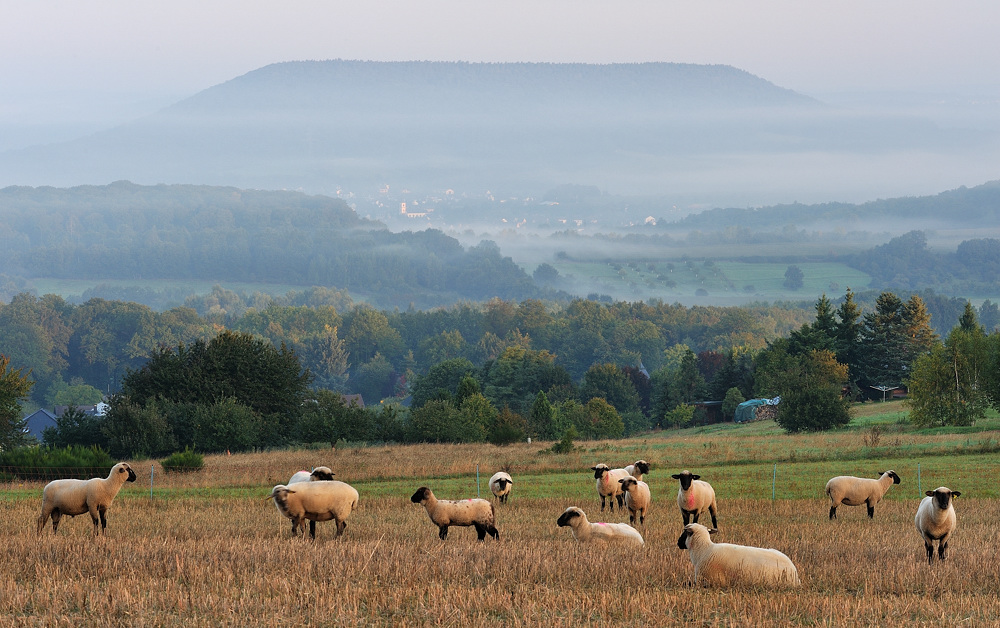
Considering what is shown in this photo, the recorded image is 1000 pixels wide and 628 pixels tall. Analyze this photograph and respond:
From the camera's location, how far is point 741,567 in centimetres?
1692

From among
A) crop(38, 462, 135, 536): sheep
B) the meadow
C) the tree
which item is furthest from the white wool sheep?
the tree

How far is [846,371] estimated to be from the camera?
A: 112688 mm

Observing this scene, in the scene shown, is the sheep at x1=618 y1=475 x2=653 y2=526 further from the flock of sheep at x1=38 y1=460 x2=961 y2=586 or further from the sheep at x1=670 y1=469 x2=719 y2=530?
the sheep at x1=670 y1=469 x2=719 y2=530

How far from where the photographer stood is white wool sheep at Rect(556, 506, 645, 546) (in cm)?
2166

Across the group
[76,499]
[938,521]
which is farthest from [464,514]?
[938,521]

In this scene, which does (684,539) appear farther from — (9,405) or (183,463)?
(9,405)

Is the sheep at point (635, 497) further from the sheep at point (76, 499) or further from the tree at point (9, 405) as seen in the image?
the tree at point (9, 405)

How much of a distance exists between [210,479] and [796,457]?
91.9ft

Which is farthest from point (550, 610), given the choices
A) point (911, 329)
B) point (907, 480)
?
point (911, 329)

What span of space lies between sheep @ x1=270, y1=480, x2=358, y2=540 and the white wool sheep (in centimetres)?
480

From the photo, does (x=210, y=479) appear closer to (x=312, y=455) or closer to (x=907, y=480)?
(x=312, y=455)

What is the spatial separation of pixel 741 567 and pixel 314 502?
975 cm

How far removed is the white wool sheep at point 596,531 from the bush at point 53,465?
27.9m

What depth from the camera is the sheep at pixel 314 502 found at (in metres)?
22.5
